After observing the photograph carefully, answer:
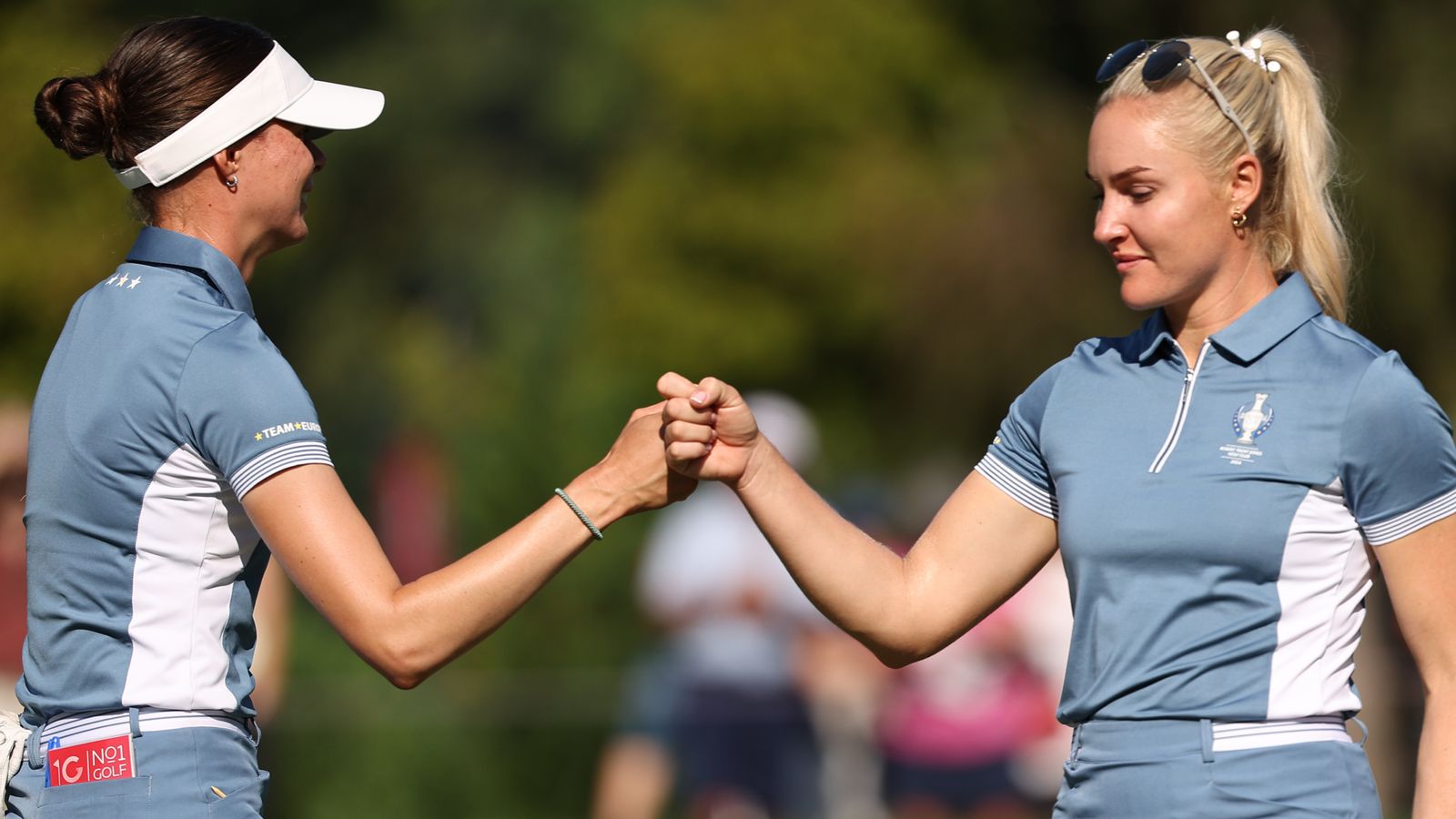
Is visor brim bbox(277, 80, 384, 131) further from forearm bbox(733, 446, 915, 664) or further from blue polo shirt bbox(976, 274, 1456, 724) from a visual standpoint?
blue polo shirt bbox(976, 274, 1456, 724)

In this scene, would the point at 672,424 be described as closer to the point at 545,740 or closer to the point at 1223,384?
A: the point at 1223,384

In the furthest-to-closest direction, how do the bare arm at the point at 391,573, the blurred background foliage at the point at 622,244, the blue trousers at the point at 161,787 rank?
the blurred background foliage at the point at 622,244 → the bare arm at the point at 391,573 → the blue trousers at the point at 161,787

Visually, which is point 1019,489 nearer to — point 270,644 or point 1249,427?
point 1249,427

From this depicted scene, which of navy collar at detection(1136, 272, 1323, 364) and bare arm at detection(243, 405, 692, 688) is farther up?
navy collar at detection(1136, 272, 1323, 364)

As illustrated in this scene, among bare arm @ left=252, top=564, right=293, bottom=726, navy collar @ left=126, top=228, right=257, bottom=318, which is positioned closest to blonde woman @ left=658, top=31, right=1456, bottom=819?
navy collar @ left=126, top=228, right=257, bottom=318

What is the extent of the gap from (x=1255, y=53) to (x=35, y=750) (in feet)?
8.71

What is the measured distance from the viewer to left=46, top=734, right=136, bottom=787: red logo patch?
3197 millimetres

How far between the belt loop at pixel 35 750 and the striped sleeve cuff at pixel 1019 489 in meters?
1.85

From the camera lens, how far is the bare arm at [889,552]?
3.79m

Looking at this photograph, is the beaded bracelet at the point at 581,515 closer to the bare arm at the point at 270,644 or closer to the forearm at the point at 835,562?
the forearm at the point at 835,562

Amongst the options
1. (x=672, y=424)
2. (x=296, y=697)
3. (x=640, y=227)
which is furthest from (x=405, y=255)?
(x=672, y=424)

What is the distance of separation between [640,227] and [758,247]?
5.10 ft

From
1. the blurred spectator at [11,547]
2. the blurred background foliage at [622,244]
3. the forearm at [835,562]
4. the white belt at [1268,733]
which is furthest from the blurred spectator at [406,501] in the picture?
the white belt at [1268,733]

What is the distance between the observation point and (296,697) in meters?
12.0
